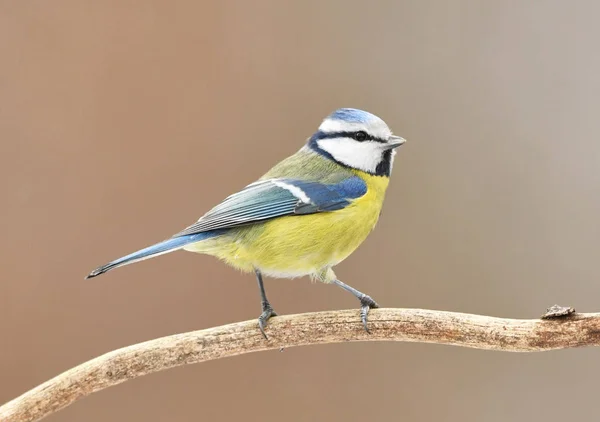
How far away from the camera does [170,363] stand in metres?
1.25

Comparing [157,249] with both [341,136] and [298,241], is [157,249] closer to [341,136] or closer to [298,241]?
[298,241]

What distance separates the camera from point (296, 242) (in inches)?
50.7

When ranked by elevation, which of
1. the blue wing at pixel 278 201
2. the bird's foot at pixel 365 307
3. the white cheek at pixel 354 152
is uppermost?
the white cheek at pixel 354 152

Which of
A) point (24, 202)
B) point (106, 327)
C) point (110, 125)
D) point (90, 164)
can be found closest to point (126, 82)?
point (110, 125)

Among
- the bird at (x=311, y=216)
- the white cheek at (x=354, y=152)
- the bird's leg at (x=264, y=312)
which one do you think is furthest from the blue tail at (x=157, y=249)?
the white cheek at (x=354, y=152)

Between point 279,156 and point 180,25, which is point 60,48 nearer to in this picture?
point 180,25

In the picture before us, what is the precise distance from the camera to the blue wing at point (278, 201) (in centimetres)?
131

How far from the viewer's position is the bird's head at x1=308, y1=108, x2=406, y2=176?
4.25ft

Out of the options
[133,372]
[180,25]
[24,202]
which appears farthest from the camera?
[180,25]

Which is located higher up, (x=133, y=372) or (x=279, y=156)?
(x=279, y=156)

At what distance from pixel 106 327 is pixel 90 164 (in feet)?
1.36

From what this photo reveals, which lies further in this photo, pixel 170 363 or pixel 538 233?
pixel 538 233

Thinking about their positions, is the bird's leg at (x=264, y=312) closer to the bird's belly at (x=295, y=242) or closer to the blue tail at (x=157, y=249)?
the bird's belly at (x=295, y=242)

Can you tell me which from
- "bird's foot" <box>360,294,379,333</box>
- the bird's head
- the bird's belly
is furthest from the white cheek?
"bird's foot" <box>360,294,379,333</box>
